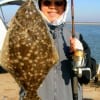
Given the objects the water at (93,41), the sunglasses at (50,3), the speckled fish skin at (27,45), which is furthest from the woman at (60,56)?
the water at (93,41)

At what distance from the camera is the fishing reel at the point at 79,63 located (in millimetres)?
4382

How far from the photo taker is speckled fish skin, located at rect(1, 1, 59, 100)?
3535 mm

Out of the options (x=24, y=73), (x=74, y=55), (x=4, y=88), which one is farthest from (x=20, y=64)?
(x=4, y=88)

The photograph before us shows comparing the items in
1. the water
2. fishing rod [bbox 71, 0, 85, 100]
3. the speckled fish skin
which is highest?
the speckled fish skin

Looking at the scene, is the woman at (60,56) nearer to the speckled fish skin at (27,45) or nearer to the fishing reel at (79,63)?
the fishing reel at (79,63)

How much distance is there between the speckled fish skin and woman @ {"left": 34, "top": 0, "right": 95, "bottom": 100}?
86cm

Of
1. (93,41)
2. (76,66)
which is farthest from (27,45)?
(93,41)

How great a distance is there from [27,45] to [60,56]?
42.8 inches

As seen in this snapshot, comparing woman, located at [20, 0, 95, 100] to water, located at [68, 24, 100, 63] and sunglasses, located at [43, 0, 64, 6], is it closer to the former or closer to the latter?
sunglasses, located at [43, 0, 64, 6]

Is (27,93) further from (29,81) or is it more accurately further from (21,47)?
(21,47)

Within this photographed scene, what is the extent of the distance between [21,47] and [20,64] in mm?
140

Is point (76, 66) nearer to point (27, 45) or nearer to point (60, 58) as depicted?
point (60, 58)

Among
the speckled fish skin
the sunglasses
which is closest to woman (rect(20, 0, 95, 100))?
the sunglasses

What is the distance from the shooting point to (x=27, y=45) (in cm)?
355
